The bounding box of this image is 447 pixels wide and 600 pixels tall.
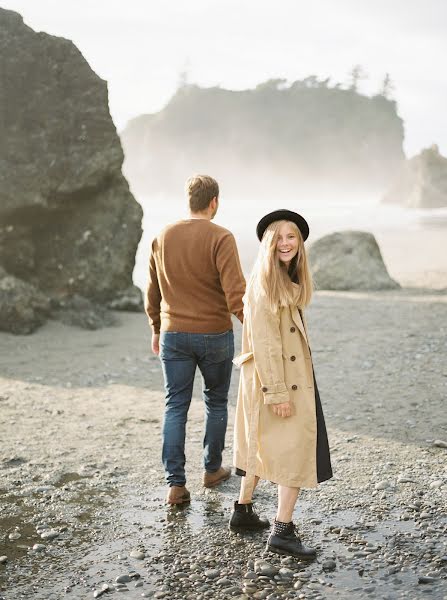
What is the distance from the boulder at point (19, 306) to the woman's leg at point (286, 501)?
697 cm

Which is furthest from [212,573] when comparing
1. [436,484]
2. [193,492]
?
[436,484]

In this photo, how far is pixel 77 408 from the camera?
713 centimetres

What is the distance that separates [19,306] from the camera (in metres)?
10.2

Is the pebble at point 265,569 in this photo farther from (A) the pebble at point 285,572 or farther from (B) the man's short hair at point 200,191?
(B) the man's short hair at point 200,191

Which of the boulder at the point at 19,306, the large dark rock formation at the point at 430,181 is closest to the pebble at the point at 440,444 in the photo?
the boulder at the point at 19,306

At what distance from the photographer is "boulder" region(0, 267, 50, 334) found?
10.2m

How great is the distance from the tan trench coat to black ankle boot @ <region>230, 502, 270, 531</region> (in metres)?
0.39

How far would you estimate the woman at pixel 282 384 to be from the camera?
3.86m

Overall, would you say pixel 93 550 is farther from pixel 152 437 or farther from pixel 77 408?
pixel 77 408

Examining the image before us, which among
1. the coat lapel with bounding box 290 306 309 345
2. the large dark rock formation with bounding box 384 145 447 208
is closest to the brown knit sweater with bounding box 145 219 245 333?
the coat lapel with bounding box 290 306 309 345

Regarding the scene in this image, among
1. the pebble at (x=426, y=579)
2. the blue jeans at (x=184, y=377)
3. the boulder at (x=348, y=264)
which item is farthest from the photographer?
the boulder at (x=348, y=264)

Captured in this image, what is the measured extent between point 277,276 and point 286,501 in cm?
124

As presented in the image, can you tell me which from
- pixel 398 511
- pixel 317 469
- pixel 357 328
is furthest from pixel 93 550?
pixel 357 328

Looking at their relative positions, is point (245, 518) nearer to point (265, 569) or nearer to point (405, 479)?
point (265, 569)
